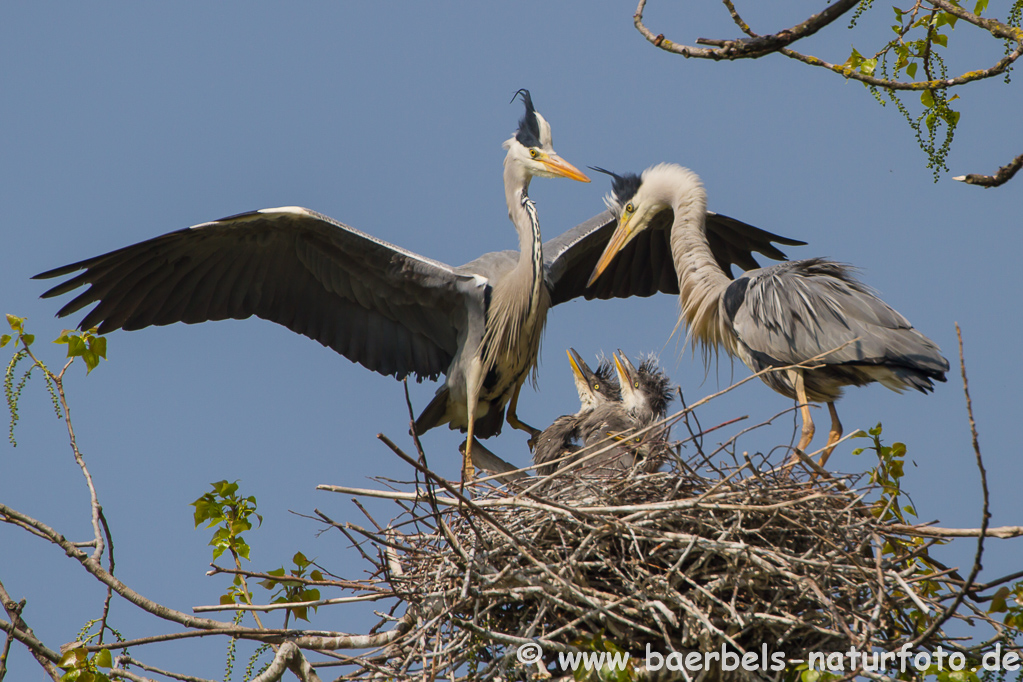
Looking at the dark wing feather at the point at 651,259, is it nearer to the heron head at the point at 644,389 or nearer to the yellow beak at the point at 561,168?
the yellow beak at the point at 561,168

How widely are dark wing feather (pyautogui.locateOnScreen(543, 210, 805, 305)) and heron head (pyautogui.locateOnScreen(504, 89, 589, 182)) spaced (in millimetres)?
872

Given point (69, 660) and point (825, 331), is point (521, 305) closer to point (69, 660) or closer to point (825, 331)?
point (825, 331)

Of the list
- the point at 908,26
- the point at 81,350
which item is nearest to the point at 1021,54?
the point at 908,26

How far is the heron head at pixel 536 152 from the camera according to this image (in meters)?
6.15

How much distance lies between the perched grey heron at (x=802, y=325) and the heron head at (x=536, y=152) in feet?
2.39

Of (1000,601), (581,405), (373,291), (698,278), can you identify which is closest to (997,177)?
(1000,601)

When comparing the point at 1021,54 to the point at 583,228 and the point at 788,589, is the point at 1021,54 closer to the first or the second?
the point at 788,589

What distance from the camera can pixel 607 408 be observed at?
567cm

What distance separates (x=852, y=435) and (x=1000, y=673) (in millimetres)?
1063

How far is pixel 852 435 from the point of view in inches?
160

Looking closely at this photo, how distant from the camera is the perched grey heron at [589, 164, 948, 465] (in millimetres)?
4734

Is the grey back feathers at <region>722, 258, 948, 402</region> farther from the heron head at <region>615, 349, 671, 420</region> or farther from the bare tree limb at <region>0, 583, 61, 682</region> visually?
the bare tree limb at <region>0, 583, 61, 682</region>

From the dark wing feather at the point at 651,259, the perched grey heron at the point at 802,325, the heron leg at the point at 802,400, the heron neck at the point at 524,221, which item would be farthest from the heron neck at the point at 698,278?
the dark wing feather at the point at 651,259

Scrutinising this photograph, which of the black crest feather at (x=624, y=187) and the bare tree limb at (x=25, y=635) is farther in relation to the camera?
the black crest feather at (x=624, y=187)
